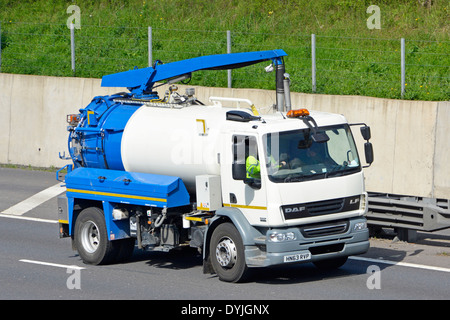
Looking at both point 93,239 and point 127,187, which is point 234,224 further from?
point 93,239

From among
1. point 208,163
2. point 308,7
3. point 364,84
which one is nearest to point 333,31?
point 308,7

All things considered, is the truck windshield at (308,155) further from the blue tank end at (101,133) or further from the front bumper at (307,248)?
the blue tank end at (101,133)

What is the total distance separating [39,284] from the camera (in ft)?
41.2

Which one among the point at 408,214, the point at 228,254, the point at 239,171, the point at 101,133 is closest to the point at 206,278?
the point at 228,254

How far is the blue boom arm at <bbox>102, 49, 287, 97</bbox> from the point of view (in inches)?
537

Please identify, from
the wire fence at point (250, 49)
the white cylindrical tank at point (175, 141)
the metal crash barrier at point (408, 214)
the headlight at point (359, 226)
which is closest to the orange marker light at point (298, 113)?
the white cylindrical tank at point (175, 141)

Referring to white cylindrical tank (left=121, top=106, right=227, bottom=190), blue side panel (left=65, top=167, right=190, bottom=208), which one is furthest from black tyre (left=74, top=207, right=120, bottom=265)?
white cylindrical tank (left=121, top=106, right=227, bottom=190)

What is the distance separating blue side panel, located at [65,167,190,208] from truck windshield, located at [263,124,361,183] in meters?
1.73

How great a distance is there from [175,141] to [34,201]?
8024mm

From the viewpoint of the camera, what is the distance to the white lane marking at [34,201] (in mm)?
19031

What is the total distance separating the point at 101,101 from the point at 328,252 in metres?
4.80

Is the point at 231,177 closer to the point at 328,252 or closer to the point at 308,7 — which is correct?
the point at 328,252

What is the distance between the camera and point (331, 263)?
13094 mm

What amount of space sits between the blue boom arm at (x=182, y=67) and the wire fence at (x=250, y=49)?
6203 millimetres
